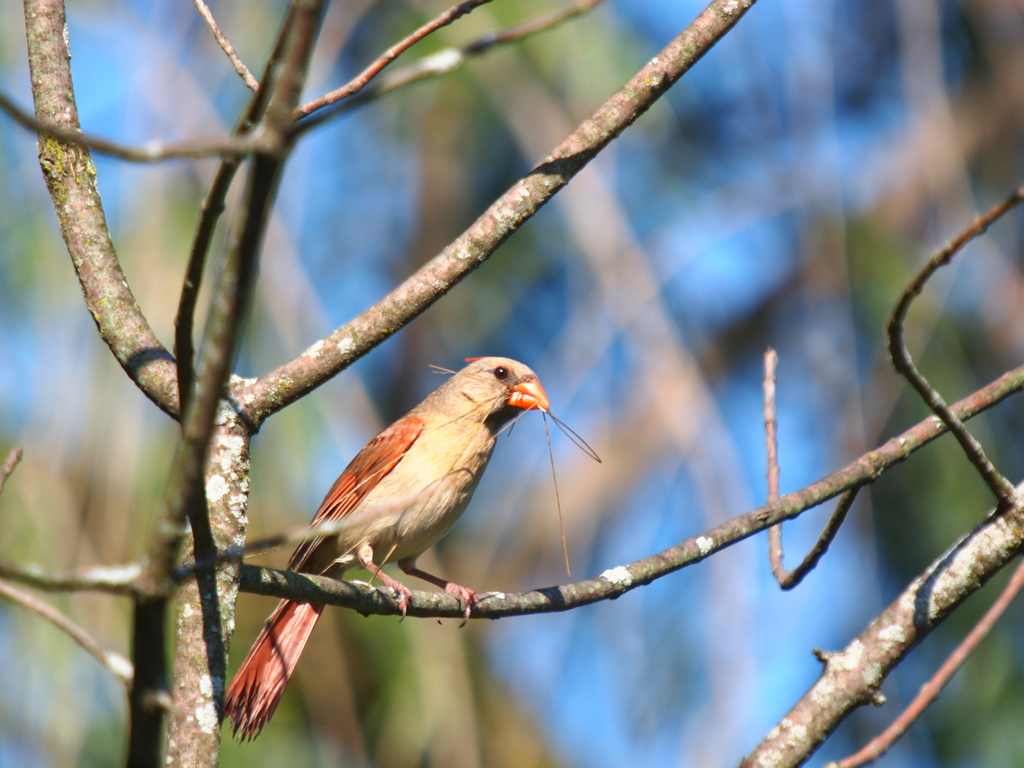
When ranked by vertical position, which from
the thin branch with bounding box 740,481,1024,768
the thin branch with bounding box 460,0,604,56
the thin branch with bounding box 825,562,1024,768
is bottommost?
the thin branch with bounding box 825,562,1024,768

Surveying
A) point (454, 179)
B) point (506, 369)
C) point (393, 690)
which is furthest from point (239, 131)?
point (454, 179)

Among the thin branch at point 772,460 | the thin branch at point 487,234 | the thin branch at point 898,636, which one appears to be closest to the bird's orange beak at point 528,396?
the thin branch at point 772,460

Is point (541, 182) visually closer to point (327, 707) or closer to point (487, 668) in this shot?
point (327, 707)

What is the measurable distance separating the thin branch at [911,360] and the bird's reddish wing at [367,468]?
280 cm

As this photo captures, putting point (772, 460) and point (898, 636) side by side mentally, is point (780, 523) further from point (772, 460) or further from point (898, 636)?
point (898, 636)

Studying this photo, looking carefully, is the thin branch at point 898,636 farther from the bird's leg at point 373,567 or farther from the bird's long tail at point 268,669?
the bird's long tail at point 268,669

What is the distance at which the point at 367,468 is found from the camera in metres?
4.69

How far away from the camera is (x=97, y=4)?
22.4ft

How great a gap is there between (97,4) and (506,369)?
4280mm

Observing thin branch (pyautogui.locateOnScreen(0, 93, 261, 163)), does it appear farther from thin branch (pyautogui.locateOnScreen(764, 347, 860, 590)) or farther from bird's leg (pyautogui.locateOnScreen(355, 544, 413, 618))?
bird's leg (pyautogui.locateOnScreen(355, 544, 413, 618))

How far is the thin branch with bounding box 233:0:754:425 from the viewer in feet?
7.83

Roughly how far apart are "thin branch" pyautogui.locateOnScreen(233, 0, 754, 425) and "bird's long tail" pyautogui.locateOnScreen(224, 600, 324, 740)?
1361 mm

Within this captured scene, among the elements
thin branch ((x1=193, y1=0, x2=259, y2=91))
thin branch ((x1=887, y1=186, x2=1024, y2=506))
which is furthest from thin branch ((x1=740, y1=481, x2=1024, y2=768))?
thin branch ((x1=193, y1=0, x2=259, y2=91))

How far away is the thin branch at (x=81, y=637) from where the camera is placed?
1326mm
